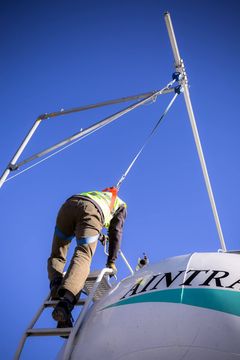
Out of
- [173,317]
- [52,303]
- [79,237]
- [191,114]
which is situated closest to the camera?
[173,317]

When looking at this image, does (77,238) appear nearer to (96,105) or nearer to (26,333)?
(26,333)

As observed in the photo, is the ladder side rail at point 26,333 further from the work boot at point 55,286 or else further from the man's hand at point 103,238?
the man's hand at point 103,238

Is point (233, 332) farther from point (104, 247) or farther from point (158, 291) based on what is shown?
point (104, 247)

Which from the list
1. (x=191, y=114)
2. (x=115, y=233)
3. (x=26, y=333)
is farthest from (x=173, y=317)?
(x=191, y=114)

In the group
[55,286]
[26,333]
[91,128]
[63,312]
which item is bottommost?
[26,333]

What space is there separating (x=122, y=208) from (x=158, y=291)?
7.74 feet

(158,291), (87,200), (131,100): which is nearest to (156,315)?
(158,291)

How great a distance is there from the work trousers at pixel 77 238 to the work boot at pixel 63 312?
15cm

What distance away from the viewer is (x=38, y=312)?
3.74 meters

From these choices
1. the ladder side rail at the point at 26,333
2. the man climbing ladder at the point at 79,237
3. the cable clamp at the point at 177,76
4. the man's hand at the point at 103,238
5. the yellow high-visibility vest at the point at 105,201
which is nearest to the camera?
the ladder side rail at the point at 26,333

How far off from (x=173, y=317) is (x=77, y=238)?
168 cm

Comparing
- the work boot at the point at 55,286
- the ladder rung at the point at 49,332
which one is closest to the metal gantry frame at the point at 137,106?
the work boot at the point at 55,286

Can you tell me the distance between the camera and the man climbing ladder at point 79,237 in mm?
3504

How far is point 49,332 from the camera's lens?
10.8 feet
